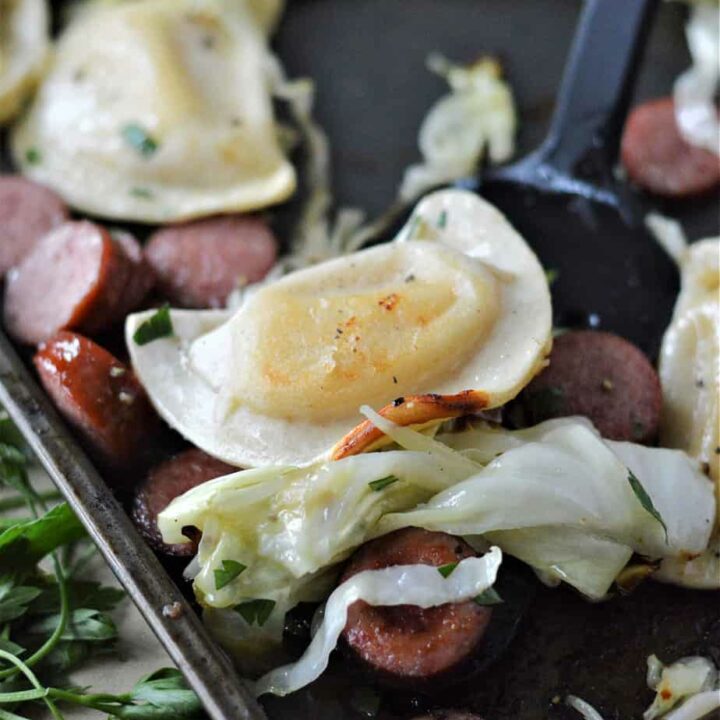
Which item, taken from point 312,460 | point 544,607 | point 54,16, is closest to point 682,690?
point 544,607

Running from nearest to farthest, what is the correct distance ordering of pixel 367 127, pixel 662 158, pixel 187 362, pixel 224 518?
pixel 224 518 < pixel 187 362 < pixel 662 158 < pixel 367 127

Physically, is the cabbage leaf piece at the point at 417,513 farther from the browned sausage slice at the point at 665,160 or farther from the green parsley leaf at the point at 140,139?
the green parsley leaf at the point at 140,139

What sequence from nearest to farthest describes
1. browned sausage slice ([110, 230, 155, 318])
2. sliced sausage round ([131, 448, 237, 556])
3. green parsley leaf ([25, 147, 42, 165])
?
sliced sausage round ([131, 448, 237, 556])
browned sausage slice ([110, 230, 155, 318])
green parsley leaf ([25, 147, 42, 165])

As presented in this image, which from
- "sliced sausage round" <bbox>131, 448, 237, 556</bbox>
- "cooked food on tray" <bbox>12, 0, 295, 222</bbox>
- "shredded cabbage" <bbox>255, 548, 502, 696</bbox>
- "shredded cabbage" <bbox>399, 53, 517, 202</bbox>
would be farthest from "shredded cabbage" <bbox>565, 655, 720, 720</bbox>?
"cooked food on tray" <bbox>12, 0, 295, 222</bbox>

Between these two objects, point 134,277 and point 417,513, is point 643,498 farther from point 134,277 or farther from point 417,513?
point 134,277

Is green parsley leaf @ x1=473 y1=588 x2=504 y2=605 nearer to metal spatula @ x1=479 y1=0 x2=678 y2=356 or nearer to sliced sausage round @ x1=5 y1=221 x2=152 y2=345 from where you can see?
metal spatula @ x1=479 y1=0 x2=678 y2=356

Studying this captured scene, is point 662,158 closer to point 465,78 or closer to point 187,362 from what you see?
point 465,78
